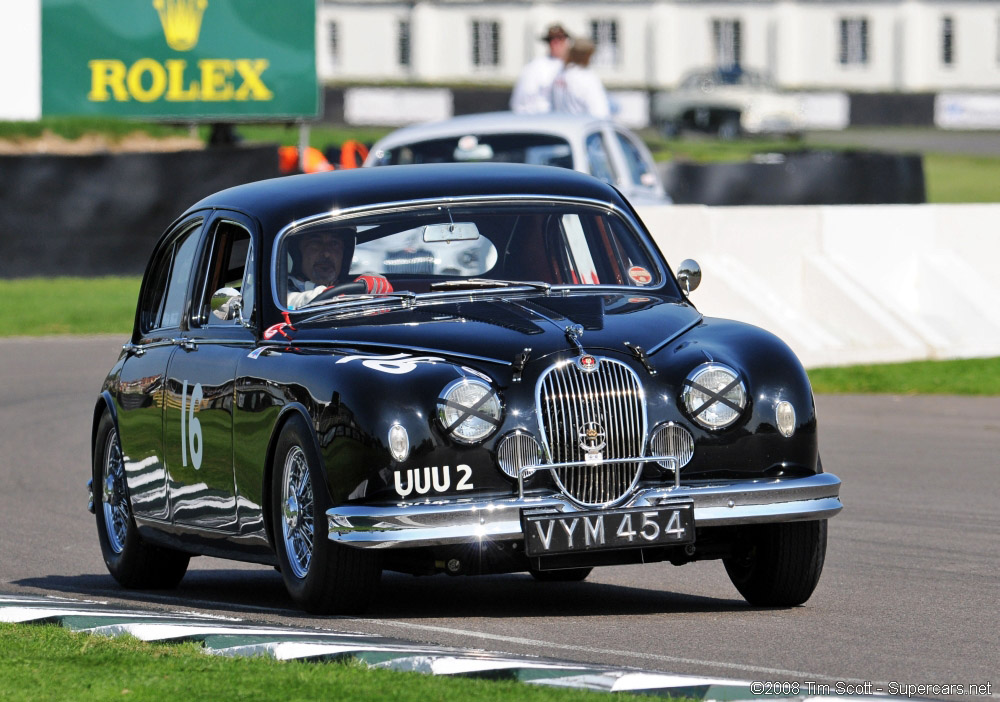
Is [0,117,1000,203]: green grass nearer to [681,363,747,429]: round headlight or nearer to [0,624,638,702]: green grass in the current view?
[681,363,747,429]: round headlight

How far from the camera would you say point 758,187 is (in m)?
28.9

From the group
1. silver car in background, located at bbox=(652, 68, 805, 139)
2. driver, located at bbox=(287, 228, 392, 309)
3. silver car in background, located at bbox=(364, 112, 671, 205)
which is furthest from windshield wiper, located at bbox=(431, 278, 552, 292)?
silver car in background, located at bbox=(652, 68, 805, 139)

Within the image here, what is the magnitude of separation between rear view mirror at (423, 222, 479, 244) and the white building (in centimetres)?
7561

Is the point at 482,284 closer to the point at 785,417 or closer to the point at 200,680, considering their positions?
the point at 785,417

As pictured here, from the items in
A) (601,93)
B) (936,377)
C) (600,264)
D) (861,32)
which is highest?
(861,32)

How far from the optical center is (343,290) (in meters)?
7.51

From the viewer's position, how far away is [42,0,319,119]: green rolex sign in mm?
29906

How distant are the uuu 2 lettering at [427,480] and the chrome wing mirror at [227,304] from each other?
54.6 inches

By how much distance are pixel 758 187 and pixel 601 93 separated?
11.3 meters

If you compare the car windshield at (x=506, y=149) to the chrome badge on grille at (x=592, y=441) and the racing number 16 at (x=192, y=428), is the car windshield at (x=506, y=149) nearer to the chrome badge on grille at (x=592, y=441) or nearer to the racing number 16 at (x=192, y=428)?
the racing number 16 at (x=192, y=428)

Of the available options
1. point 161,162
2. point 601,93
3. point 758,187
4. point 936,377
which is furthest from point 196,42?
point 936,377

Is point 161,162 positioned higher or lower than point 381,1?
lower

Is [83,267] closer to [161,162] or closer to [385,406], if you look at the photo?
[161,162]

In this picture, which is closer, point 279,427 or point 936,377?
point 279,427
